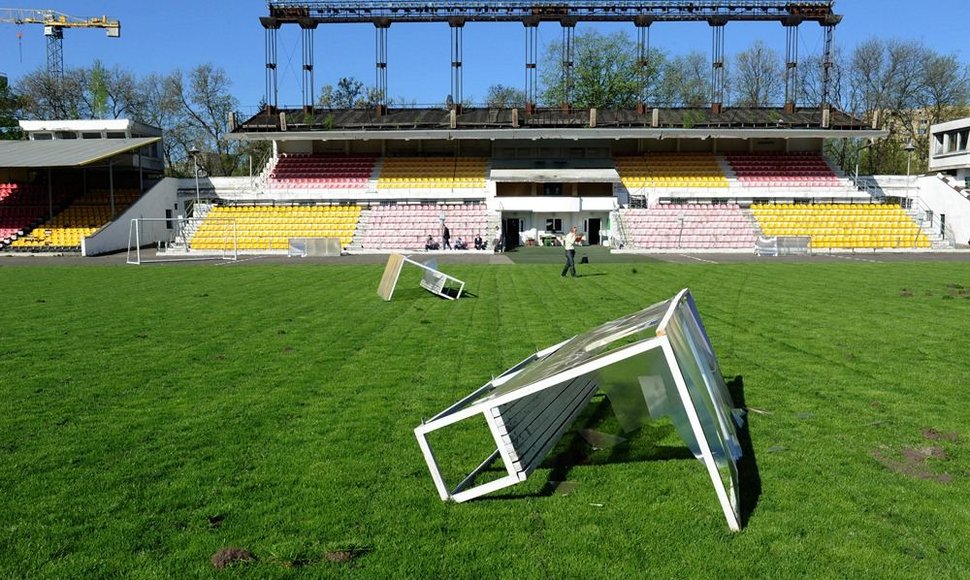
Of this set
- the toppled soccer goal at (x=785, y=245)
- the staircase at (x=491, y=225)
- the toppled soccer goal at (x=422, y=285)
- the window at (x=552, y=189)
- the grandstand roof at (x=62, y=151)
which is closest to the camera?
the toppled soccer goal at (x=422, y=285)

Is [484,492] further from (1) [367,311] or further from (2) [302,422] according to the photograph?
(1) [367,311]

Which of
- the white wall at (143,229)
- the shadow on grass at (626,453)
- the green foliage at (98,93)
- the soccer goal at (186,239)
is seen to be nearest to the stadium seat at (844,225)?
the soccer goal at (186,239)

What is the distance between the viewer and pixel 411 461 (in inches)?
220

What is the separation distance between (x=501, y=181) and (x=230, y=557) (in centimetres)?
4237

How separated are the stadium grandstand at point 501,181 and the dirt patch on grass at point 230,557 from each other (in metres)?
34.2

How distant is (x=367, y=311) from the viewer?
45.8ft

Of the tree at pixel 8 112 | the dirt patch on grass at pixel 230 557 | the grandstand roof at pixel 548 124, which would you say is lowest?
the dirt patch on grass at pixel 230 557

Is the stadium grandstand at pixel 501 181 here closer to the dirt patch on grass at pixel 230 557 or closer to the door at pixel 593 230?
the door at pixel 593 230

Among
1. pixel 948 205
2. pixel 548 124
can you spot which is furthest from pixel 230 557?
pixel 948 205

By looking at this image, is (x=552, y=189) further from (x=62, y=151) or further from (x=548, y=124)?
(x=62, y=151)

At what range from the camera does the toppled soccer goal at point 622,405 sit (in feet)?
14.5

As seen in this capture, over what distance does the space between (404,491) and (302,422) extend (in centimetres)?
194

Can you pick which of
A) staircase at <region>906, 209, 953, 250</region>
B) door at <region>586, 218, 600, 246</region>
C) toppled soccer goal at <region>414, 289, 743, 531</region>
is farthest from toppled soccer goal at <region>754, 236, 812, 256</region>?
toppled soccer goal at <region>414, 289, 743, 531</region>

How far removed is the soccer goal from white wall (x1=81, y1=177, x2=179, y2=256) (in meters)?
0.06
